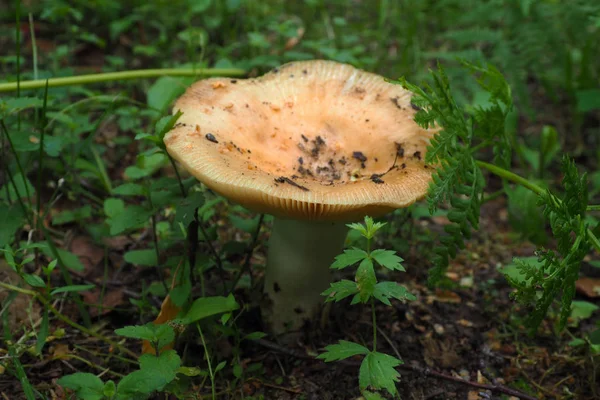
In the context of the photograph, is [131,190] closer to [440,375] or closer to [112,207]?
[112,207]

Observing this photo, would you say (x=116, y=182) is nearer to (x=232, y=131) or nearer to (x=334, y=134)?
(x=232, y=131)

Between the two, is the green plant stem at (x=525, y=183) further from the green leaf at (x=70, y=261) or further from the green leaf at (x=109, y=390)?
the green leaf at (x=70, y=261)

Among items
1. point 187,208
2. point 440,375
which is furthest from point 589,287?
point 187,208

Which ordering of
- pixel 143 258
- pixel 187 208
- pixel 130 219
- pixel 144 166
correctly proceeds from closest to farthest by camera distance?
pixel 187 208, pixel 130 219, pixel 143 258, pixel 144 166

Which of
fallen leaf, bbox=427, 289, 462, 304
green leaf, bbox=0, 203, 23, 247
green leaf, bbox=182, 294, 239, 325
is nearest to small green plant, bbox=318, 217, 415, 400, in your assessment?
green leaf, bbox=182, 294, 239, 325

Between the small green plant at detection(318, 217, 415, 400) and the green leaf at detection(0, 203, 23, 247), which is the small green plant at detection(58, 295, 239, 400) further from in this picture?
the green leaf at detection(0, 203, 23, 247)

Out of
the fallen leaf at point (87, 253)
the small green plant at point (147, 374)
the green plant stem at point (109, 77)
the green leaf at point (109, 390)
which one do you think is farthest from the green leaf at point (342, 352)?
the green plant stem at point (109, 77)
